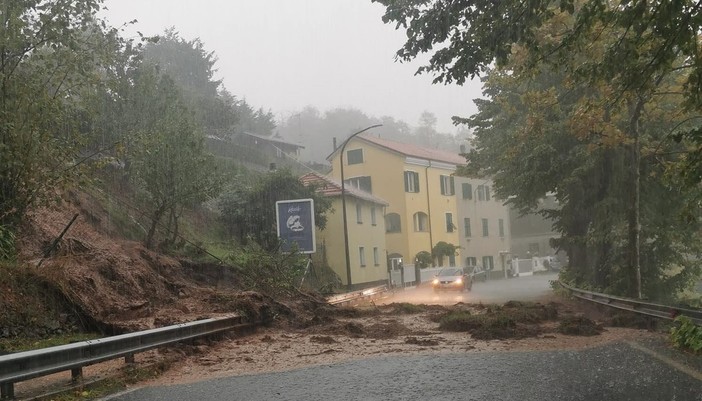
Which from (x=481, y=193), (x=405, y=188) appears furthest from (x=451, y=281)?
(x=481, y=193)

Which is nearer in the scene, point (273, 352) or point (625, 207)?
point (273, 352)

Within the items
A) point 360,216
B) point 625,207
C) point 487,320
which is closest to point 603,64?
point 487,320

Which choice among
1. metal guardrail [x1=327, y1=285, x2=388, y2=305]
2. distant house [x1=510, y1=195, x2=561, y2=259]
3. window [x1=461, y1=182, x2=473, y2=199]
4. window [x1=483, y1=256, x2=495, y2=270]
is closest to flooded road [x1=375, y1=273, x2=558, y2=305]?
metal guardrail [x1=327, y1=285, x2=388, y2=305]

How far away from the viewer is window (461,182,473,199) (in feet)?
212

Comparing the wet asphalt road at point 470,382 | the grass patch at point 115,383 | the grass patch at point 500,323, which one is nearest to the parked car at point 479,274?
the grass patch at point 500,323

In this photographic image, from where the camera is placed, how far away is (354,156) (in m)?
57.1

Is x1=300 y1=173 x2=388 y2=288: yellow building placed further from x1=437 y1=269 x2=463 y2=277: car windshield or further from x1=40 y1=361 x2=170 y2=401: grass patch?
x1=40 y1=361 x2=170 y2=401: grass patch

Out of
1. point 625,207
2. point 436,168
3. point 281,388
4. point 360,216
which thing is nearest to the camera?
point 281,388

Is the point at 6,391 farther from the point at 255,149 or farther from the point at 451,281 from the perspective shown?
the point at 255,149

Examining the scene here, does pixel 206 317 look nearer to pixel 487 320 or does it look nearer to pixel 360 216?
pixel 487 320

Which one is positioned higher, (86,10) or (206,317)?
(86,10)

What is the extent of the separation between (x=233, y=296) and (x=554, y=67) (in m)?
8.49

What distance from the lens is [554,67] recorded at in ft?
36.8

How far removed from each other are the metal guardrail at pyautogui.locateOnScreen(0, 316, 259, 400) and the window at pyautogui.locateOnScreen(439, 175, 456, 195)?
1966 inches
